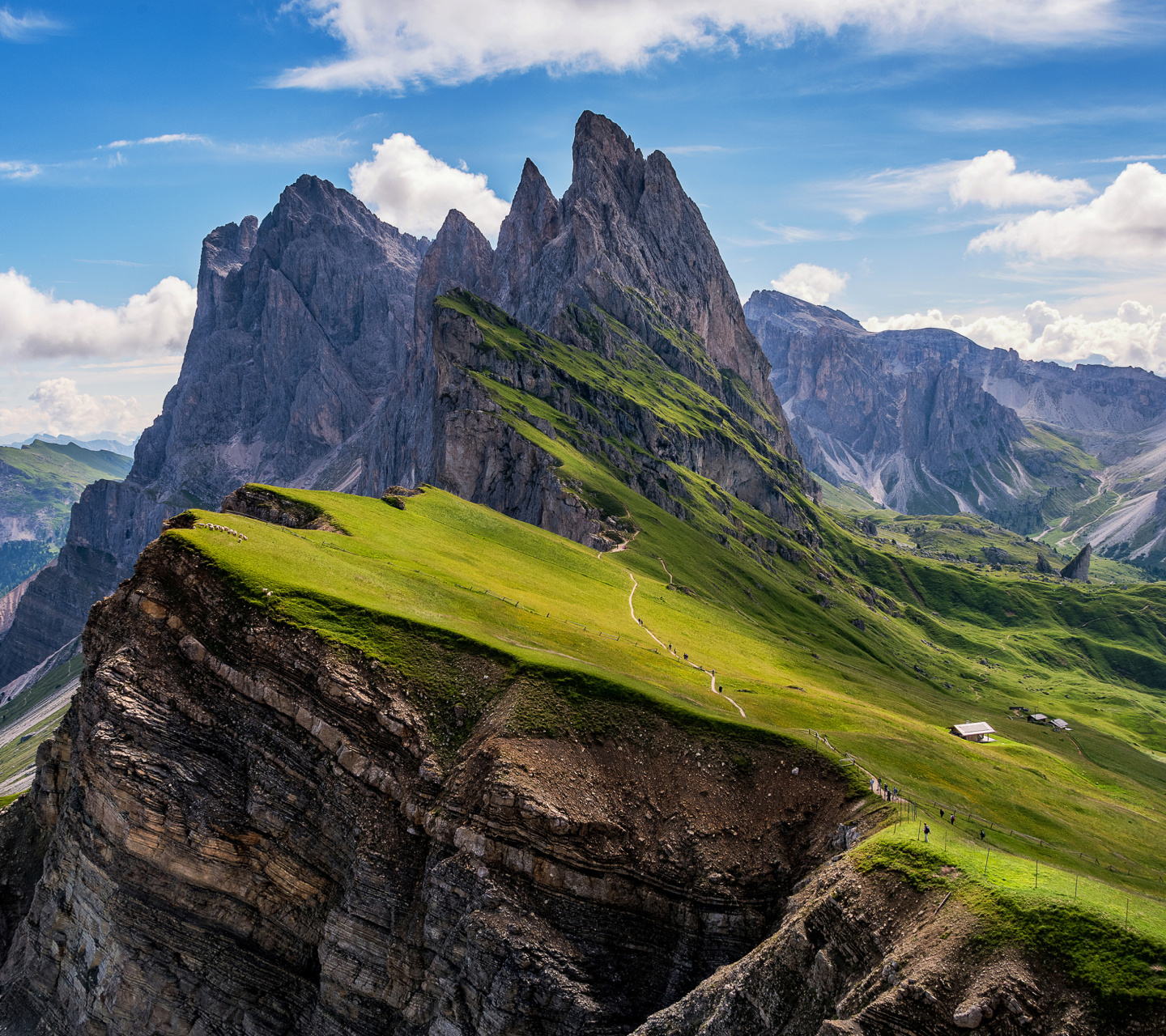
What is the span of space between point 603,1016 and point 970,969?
21652 millimetres

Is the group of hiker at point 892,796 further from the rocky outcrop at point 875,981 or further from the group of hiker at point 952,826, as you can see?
the rocky outcrop at point 875,981

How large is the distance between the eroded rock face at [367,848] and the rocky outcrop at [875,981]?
687 centimetres

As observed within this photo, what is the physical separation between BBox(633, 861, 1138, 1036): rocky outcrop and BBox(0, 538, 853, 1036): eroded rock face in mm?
6874

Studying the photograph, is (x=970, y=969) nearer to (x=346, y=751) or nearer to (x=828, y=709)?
(x=346, y=751)

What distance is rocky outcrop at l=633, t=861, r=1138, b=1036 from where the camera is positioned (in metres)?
27.9

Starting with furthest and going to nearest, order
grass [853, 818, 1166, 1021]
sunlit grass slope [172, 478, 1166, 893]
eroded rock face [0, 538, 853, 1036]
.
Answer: sunlit grass slope [172, 478, 1166, 893], eroded rock face [0, 538, 853, 1036], grass [853, 818, 1166, 1021]

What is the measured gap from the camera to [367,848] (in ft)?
152

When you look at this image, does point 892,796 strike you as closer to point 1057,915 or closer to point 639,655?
point 1057,915

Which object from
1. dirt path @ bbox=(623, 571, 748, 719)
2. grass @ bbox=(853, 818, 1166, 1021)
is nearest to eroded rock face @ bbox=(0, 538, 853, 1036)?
grass @ bbox=(853, 818, 1166, 1021)

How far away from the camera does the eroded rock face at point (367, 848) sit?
4362cm

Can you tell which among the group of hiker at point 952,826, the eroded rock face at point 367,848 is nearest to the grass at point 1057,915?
the group of hiker at point 952,826

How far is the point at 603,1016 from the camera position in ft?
136

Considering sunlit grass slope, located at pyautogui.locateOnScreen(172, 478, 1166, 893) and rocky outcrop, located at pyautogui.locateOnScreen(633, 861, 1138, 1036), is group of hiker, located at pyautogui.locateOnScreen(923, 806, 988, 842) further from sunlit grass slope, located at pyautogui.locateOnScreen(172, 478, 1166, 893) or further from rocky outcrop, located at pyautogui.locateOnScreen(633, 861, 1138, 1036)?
rocky outcrop, located at pyautogui.locateOnScreen(633, 861, 1138, 1036)

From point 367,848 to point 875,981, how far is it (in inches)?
1201
